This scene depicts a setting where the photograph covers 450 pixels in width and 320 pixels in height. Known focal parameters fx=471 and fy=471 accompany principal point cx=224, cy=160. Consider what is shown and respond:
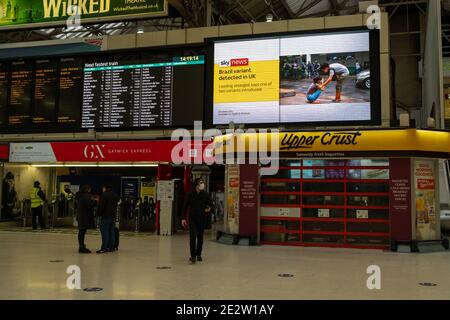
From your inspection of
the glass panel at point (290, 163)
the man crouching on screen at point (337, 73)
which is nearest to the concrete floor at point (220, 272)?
the glass panel at point (290, 163)

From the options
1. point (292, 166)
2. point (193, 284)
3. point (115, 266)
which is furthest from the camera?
point (292, 166)

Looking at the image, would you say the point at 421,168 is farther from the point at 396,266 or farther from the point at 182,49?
the point at 182,49

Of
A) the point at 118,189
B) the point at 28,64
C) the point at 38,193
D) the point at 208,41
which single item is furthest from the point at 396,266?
the point at 28,64

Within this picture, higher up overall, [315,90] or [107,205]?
[315,90]

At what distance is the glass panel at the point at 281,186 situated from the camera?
11875mm

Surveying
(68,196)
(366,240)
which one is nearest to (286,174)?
(366,240)

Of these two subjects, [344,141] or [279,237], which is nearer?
[344,141]

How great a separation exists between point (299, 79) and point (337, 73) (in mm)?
996

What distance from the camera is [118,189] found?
15.7 m

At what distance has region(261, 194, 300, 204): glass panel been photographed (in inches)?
466

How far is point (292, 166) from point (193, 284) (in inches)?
241

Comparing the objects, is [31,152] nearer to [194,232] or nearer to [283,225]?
[283,225]

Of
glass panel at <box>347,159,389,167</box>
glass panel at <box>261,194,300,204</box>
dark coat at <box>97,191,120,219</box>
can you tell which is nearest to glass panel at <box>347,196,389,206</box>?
glass panel at <box>347,159,389,167</box>

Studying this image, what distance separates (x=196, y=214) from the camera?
28.0 feet
